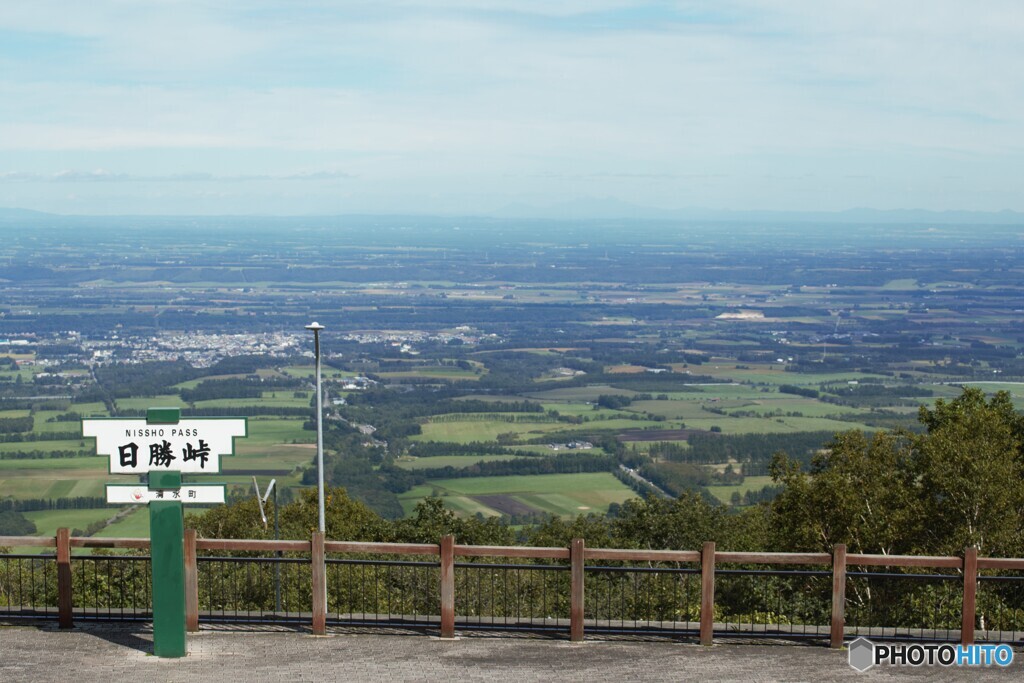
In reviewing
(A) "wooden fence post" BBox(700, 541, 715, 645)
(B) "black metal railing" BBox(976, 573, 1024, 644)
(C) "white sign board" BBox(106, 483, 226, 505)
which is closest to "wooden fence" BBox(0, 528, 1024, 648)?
(A) "wooden fence post" BBox(700, 541, 715, 645)

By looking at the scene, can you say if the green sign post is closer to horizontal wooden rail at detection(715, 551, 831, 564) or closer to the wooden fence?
the wooden fence

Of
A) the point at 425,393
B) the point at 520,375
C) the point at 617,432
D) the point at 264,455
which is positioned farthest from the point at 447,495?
the point at 520,375

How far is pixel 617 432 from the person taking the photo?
100 m

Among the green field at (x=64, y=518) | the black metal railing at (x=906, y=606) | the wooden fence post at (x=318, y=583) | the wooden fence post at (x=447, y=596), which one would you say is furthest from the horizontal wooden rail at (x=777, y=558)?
the green field at (x=64, y=518)

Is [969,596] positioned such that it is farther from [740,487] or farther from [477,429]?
[477,429]

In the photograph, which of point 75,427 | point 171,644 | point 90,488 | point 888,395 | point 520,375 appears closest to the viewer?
point 171,644

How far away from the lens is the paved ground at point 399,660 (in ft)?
39.0

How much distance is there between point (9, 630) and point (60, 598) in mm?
634

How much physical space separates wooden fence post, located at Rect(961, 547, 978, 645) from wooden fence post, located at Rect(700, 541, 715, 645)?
262cm

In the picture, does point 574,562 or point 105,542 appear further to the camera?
point 105,542

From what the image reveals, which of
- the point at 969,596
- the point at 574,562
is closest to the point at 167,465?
the point at 574,562

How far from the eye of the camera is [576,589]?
12.9m

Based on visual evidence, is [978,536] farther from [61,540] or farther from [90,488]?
[90,488]

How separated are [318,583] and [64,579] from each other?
2802 mm
